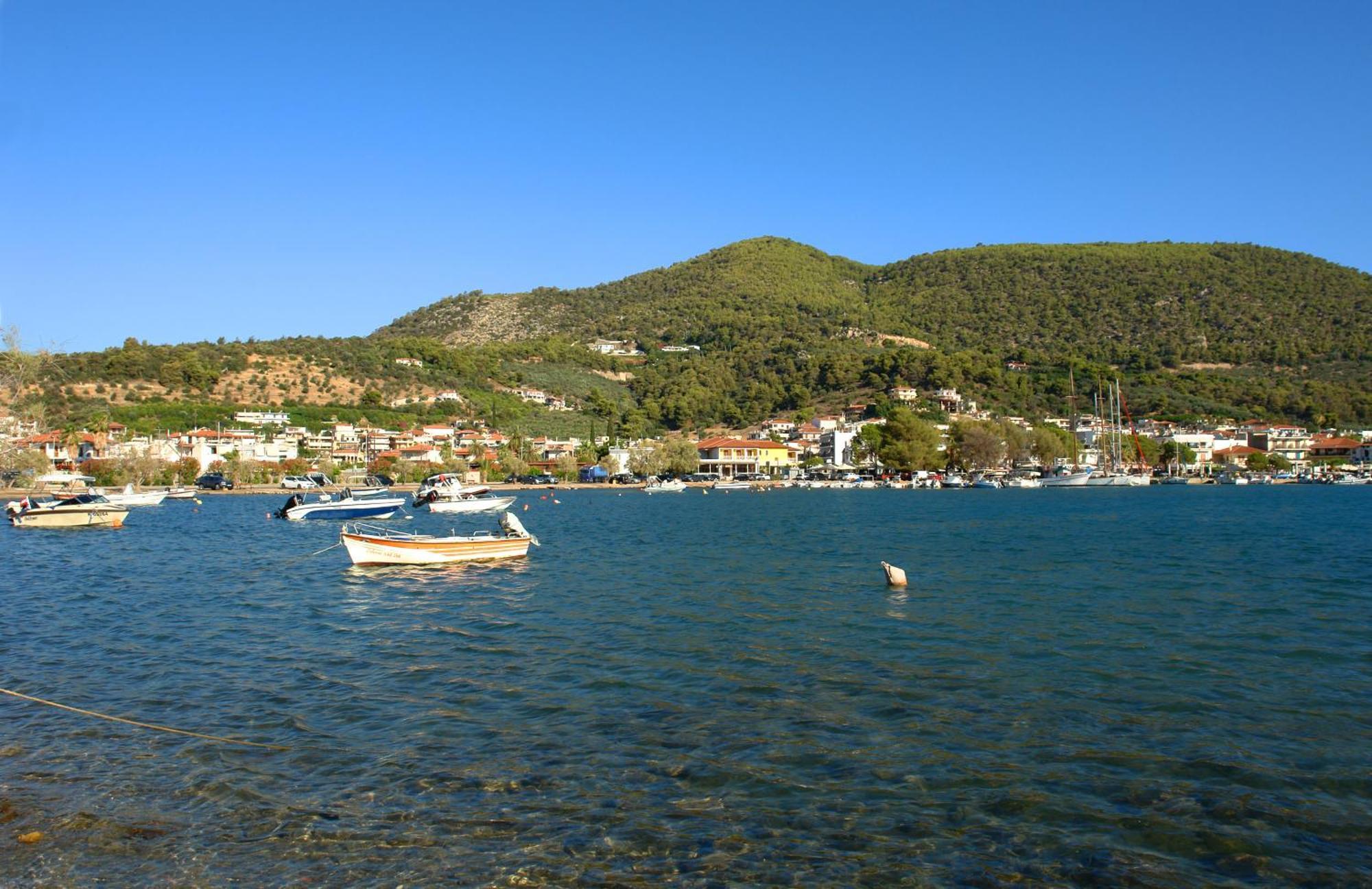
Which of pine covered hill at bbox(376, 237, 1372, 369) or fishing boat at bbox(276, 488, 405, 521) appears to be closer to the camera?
fishing boat at bbox(276, 488, 405, 521)

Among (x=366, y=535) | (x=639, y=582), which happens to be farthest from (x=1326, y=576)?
(x=366, y=535)

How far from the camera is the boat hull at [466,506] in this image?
53031mm

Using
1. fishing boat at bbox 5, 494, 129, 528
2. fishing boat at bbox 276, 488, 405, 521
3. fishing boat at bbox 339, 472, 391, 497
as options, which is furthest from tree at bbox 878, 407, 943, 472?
fishing boat at bbox 5, 494, 129, 528

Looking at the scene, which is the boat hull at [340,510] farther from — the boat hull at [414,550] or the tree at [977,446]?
the tree at [977,446]

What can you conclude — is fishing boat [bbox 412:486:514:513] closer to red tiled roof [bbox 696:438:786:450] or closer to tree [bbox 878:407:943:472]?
tree [bbox 878:407:943:472]

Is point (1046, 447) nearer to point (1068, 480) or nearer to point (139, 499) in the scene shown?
point (1068, 480)

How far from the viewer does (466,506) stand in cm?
5331

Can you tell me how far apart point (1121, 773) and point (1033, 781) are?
89 cm

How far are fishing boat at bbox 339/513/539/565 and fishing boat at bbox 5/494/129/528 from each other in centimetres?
2284

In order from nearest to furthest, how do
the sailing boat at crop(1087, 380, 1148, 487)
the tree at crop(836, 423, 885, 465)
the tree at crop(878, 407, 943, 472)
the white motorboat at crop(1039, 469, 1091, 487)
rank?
1. the white motorboat at crop(1039, 469, 1091, 487)
2. the sailing boat at crop(1087, 380, 1148, 487)
3. the tree at crop(878, 407, 943, 472)
4. the tree at crop(836, 423, 885, 465)

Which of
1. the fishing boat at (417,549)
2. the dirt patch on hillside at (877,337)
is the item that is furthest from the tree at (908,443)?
the fishing boat at (417,549)

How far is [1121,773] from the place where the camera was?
846cm

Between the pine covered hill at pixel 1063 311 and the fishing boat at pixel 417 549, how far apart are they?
431 ft

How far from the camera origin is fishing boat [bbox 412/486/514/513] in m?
53.2
